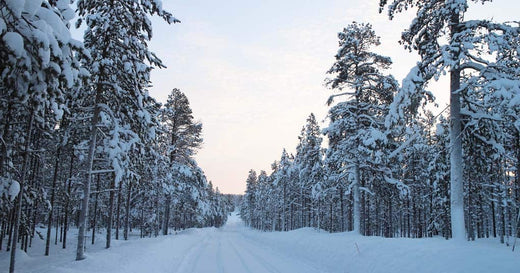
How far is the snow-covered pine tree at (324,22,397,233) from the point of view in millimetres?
18578

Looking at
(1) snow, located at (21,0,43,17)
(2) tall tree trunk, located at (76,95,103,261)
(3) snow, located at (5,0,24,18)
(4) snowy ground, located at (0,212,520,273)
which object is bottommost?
(4) snowy ground, located at (0,212,520,273)

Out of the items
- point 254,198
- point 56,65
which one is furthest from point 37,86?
point 254,198

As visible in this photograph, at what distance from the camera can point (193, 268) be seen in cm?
1275

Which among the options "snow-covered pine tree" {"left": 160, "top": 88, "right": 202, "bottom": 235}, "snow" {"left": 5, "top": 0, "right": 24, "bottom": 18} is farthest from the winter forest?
"snow-covered pine tree" {"left": 160, "top": 88, "right": 202, "bottom": 235}

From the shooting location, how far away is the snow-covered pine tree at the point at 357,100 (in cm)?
1858

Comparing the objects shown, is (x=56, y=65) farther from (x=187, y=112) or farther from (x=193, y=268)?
(x=187, y=112)

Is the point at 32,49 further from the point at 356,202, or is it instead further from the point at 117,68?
the point at 356,202

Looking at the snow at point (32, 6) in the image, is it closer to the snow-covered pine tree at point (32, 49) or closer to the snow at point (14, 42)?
the snow-covered pine tree at point (32, 49)

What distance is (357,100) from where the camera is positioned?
1980cm

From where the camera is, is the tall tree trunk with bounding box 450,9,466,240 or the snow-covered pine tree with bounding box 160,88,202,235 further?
the snow-covered pine tree with bounding box 160,88,202,235

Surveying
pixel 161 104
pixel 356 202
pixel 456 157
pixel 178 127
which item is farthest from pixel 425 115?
pixel 178 127

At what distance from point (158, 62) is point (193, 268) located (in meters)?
8.83

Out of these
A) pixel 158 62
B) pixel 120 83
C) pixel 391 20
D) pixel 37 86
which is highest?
pixel 391 20

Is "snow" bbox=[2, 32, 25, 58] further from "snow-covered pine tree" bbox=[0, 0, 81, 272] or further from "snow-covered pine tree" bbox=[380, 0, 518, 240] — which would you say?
"snow-covered pine tree" bbox=[380, 0, 518, 240]
